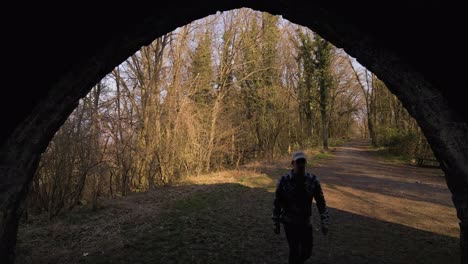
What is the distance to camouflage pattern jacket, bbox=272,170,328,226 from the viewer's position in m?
3.97

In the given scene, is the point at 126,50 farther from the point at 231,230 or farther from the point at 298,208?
the point at 231,230

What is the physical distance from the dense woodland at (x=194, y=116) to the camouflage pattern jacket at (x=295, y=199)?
610 cm

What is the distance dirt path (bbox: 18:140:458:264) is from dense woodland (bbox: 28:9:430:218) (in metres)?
1.16

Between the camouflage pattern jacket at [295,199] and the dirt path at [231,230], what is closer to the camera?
the camouflage pattern jacket at [295,199]

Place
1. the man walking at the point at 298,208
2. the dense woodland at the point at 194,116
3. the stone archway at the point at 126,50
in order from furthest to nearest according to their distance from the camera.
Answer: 1. the dense woodland at the point at 194,116
2. the man walking at the point at 298,208
3. the stone archway at the point at 126,50

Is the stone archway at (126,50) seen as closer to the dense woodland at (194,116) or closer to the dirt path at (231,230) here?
the dirt path at (231,230)

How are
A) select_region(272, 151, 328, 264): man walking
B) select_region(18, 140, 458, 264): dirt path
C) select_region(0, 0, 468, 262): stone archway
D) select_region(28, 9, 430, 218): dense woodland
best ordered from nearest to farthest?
1. select_region(0, 0, 468, 262): stone archway
2. select_region(272, 151, 328, 264): man walking
3. select_region(18, 140, 458, 264): dirt path
4. select_region(28, 9, 430, 218): dense woodland

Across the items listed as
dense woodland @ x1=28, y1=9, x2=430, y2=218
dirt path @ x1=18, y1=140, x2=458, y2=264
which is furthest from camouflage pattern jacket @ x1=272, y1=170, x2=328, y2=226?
dense woodland @ x1=28, y1=9, x2=430, y2=218

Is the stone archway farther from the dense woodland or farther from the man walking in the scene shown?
the dense woodland

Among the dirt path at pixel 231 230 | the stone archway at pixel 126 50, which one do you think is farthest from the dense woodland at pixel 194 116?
the stone archway at pixel 126 50

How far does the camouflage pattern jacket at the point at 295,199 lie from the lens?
397 centimetres

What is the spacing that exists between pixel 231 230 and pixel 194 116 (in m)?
9.50

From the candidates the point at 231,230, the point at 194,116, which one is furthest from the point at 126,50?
the point at 194,116

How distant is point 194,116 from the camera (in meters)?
16.0
